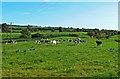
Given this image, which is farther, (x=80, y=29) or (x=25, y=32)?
(x=80, y=29)

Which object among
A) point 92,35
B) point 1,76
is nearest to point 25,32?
point 92,35

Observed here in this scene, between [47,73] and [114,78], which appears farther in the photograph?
[47,73]

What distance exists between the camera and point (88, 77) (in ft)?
29.9

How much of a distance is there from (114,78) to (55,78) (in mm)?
3968

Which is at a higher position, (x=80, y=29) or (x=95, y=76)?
(x=80, y=29)

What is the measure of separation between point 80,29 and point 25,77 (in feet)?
375

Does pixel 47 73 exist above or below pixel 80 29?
below

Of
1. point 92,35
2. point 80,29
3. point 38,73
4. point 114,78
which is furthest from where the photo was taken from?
point 80,29

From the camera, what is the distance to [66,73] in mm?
10125

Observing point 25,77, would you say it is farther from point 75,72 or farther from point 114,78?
point 114,78

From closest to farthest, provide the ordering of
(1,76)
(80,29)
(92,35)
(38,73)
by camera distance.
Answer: (1,76), (38,73), (92,35), (80,29)

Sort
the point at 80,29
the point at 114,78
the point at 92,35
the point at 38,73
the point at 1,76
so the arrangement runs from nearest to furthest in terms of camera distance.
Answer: the point at 114,78
the point at 1,76
the point at 38,73
the point at 92,35
the point at 80,29

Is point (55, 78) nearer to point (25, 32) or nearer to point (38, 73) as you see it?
point (38, 73)

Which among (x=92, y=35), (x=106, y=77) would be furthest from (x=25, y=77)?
(x=92, y=35)
